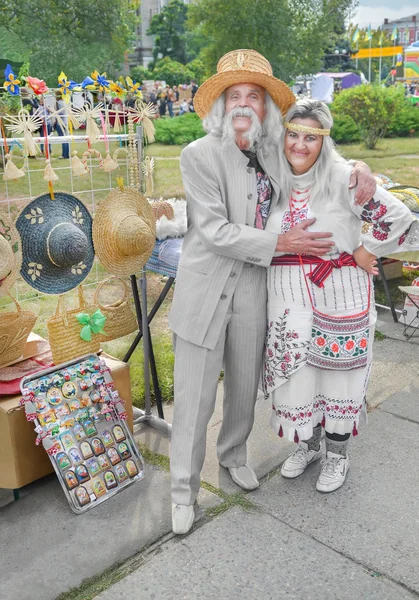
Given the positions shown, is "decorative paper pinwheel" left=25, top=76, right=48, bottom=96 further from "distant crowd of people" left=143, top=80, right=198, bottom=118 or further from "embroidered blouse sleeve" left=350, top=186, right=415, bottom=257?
"distant crowd of people" left=143, top=80, right=198, bottom=118

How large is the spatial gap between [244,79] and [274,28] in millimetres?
24452

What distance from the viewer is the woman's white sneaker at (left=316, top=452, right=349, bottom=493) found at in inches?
113

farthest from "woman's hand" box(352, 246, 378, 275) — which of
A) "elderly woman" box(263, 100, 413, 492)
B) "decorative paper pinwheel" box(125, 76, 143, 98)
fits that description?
"decorative paper pinwheel" box(125, 76, 143, 98)

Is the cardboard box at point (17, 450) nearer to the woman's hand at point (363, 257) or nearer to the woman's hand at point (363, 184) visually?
the woman's hand at point (363, 257)

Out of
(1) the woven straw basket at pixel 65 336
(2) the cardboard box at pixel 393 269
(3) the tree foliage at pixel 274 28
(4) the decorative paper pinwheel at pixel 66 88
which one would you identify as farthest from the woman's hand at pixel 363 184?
(3) the tree foliage at pixel 274 28

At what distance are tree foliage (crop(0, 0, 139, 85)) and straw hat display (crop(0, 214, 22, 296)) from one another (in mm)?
18168

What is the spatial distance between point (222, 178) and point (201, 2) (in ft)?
82.6

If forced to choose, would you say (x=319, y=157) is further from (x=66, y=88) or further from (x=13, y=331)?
(x=13, y=331)

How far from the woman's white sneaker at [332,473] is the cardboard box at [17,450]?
1.26 m

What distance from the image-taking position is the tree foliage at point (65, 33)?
65.6 ft

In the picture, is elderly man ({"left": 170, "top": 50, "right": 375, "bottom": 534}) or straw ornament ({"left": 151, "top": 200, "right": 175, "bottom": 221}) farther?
straw ornament ({"left": 151, "top": 200, "right": 175, "bottom": 221})

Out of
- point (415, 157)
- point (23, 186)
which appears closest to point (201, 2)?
point (415, 157)

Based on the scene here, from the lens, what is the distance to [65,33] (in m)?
21.0

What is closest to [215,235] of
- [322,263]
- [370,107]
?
[322,263]
